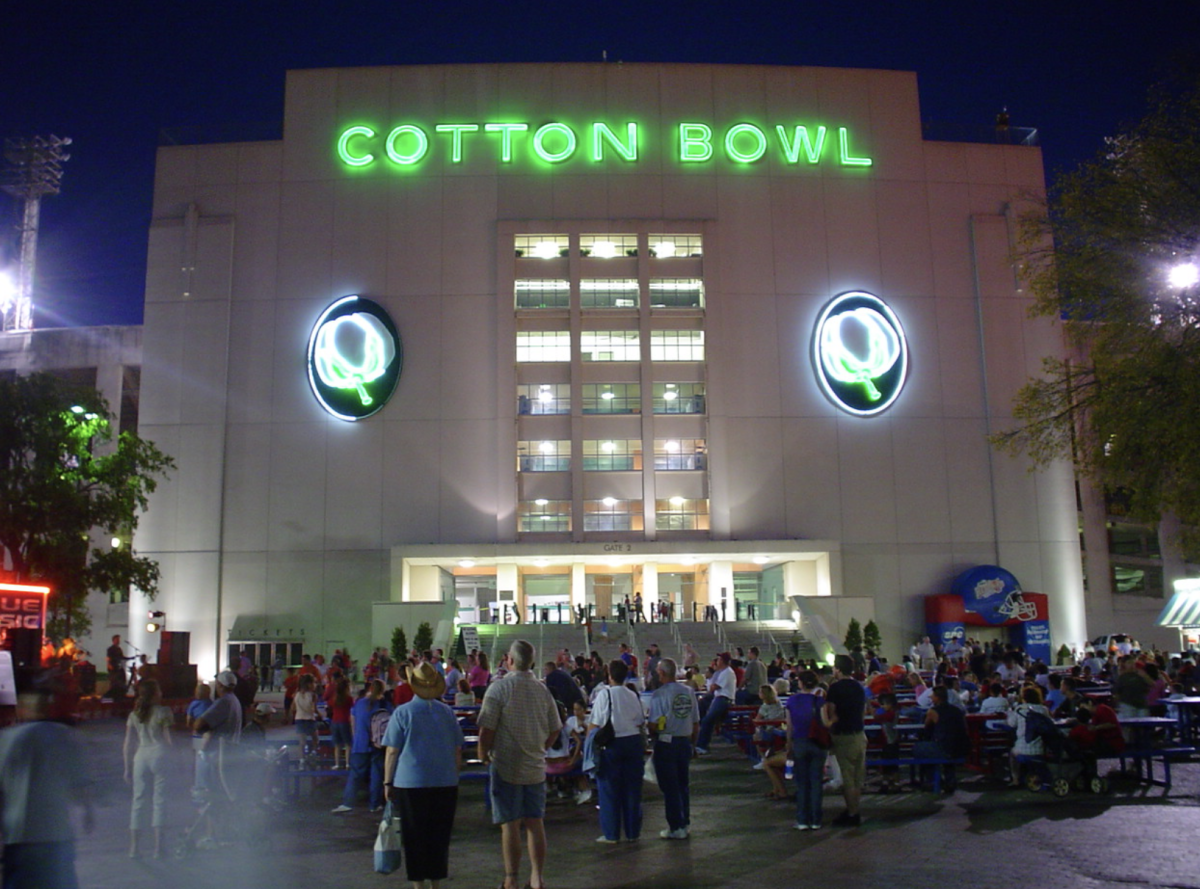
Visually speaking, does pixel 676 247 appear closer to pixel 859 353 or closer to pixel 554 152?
pixel 554 152

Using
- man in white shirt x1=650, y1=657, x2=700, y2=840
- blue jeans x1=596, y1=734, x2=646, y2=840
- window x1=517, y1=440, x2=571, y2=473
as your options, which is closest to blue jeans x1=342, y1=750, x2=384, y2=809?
blue jeans x1=596, y1=734, x2=646, y2=840

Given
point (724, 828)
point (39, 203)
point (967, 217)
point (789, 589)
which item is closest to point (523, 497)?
point (789, 589)

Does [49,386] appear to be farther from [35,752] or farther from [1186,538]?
[1186,538]

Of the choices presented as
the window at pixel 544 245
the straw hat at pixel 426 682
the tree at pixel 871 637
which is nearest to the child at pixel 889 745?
the straw hat at pixel 426 682

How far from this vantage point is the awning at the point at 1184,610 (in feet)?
108

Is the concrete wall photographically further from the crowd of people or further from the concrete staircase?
the crowd of people

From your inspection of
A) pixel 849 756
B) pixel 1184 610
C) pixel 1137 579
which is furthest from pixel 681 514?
pixel 849 756

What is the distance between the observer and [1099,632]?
50469mm

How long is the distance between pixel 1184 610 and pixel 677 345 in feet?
65.6

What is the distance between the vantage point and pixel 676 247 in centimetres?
4294

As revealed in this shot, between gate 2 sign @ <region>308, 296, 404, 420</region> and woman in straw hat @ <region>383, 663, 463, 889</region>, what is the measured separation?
1337 inches

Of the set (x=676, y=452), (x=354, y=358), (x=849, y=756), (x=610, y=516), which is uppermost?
(x=354, y=358)

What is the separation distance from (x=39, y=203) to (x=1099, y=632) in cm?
7012

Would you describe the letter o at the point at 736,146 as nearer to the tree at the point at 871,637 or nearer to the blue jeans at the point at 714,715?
the tree at the point at 871,637
